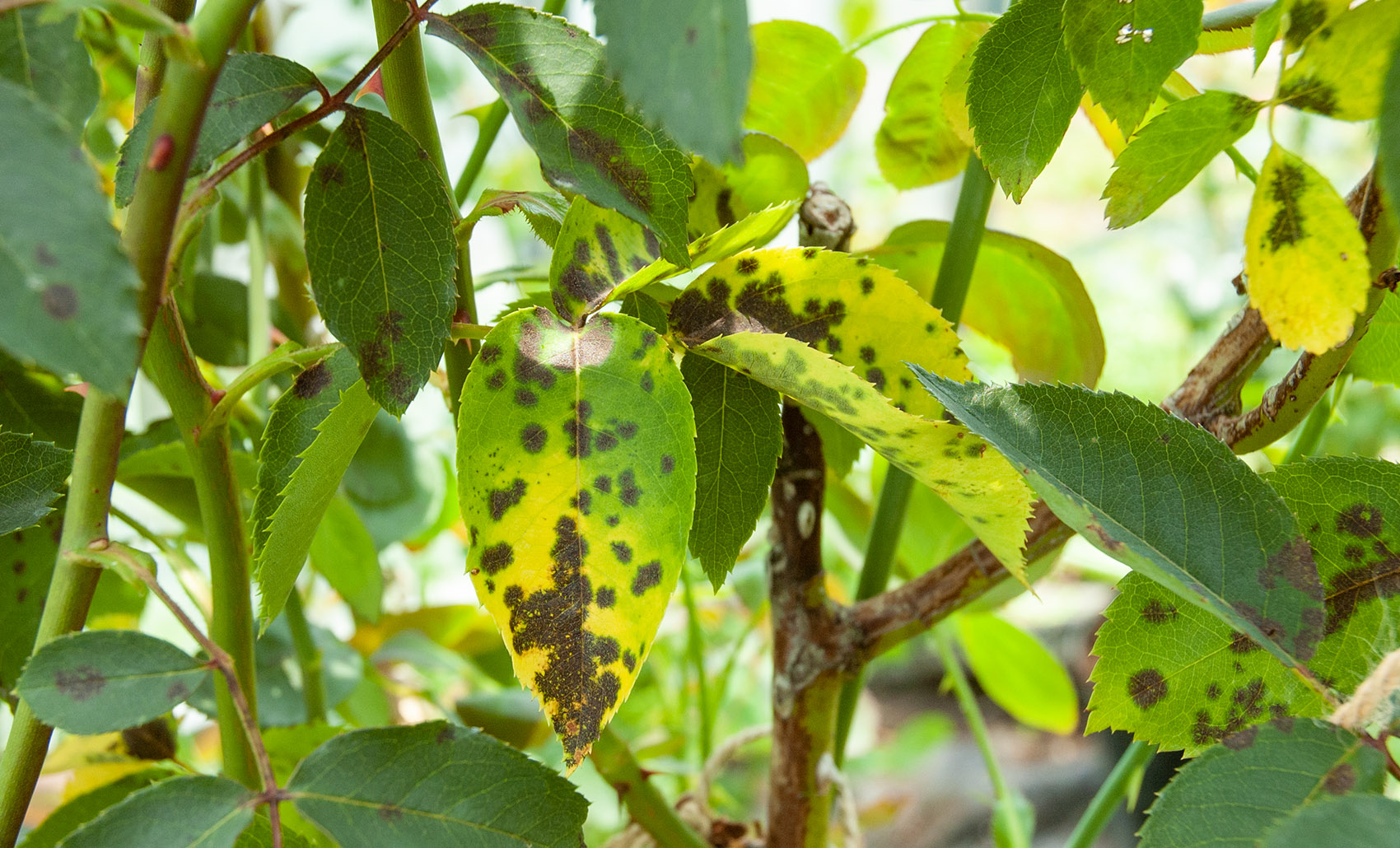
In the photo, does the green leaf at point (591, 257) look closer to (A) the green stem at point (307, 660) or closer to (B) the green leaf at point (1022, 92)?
(B) the green leaf at point (1022, 92)

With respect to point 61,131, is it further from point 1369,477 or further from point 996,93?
point 1369,477

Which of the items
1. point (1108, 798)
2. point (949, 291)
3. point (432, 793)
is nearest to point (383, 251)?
point (432, 793)

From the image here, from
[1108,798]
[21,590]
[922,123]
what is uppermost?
[922,123]

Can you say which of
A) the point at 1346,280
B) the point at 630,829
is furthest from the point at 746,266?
the point at 630,829

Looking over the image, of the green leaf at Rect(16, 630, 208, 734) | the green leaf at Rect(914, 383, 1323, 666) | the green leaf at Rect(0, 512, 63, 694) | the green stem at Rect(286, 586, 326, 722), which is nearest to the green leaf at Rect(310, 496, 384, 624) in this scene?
the green stem at Rect(286, 586, 326, 722)

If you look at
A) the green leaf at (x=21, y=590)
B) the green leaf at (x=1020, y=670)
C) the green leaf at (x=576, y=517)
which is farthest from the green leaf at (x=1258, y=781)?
the green leaf at (x=1020, y=670)

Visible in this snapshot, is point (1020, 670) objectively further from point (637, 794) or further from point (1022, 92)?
point (1022, 92)
